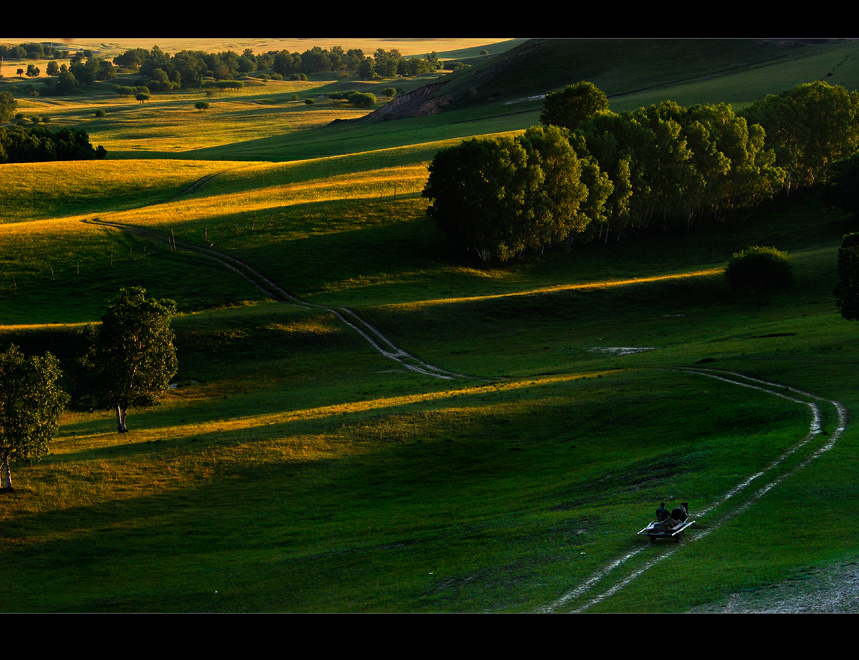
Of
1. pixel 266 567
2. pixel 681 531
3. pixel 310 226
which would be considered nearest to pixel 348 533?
pixel 266 567

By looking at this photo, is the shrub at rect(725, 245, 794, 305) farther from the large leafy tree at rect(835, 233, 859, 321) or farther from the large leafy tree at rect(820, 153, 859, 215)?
the large leafy tree at rect(820, 153, 859, 215)

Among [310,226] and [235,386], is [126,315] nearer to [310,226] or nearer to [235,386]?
[235,386]

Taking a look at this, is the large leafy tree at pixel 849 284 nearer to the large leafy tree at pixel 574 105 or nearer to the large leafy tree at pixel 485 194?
the large leafy tree at pixel 485 194

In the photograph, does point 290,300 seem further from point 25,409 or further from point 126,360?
point 25,409

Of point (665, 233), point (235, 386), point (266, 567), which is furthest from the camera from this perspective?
point (665, 233)

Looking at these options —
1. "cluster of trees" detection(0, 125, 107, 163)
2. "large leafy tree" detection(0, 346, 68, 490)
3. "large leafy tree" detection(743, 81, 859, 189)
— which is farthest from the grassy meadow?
"cluster of trees" detection(0, 125, 107, 163)

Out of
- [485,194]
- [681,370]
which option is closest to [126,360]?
[681,370]
